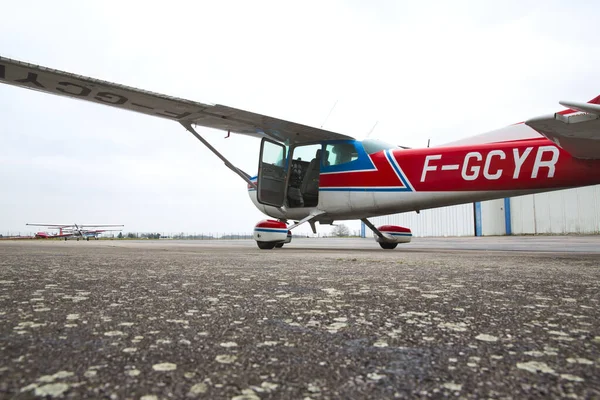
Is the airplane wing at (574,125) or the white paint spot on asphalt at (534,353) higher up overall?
the airplane wing at (574,125)

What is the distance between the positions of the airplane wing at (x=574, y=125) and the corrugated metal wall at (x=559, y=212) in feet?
76.7

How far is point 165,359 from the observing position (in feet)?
2.28

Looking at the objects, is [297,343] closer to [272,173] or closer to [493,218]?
[272,173]

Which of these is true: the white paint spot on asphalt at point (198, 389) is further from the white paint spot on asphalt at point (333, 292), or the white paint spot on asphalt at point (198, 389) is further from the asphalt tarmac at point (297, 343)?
the white paint spot on asphalt at point (333, 292)

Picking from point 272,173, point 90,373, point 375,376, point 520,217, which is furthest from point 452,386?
point 520,217

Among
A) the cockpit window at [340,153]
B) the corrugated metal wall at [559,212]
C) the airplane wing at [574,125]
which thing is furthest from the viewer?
the corrugated metal wall at [559,212]

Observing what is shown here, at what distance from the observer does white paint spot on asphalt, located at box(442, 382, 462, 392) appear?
0.57 m

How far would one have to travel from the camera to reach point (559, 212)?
954 inches

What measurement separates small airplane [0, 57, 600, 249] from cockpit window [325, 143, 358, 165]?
2 cm

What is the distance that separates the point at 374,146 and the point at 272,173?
2.15 metres

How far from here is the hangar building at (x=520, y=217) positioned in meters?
23.4

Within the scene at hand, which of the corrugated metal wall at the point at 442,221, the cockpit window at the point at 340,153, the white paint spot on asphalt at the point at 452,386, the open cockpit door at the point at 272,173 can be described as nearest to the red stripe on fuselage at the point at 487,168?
the cockpit window at the point at 340,153

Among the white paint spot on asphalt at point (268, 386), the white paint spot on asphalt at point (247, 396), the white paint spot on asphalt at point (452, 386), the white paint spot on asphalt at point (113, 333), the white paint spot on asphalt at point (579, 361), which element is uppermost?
the white paint spot on asphalt at point (579, 361)

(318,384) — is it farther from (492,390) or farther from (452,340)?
(452,340)
